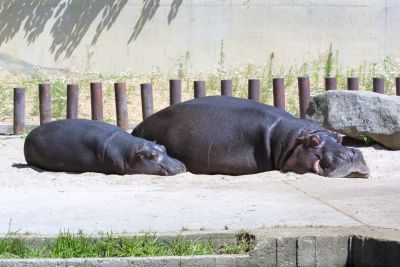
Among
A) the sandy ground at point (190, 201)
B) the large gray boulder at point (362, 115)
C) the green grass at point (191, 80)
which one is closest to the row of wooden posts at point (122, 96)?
the green grass at point (191, 80)

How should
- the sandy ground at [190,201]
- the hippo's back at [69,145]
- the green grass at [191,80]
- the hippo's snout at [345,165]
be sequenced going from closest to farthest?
the sandy ground at [190,201], the hippo's snout at [345,165], the hippo's back at [69,145], the green grass at [191,80]

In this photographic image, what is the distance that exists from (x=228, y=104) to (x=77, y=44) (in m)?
7.41

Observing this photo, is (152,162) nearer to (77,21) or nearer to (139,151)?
(139,151)

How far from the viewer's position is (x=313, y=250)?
5586 millimetres

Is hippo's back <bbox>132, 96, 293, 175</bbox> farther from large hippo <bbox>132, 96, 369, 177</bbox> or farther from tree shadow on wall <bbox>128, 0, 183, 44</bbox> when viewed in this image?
tree shadow on wall <bbox>128, 0, 183, 44</bbox>

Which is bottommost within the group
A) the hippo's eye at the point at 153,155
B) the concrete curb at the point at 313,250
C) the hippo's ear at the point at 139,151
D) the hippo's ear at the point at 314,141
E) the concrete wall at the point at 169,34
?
the concrete curb at the point at 313,250

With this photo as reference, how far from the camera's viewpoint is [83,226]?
5.95m

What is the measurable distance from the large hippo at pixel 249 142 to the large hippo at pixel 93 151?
0.76 feet

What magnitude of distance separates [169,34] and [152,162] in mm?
7604

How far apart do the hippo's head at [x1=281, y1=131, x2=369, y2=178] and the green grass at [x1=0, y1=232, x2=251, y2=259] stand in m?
2.69

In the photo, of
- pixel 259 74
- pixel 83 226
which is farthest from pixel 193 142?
pixel 259 74

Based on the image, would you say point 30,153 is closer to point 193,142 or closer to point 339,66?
point 193,142

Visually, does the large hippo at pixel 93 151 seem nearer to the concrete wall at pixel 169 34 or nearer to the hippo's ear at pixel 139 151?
the hippo's ear at pixel 139 151

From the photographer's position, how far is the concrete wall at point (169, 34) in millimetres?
15766
